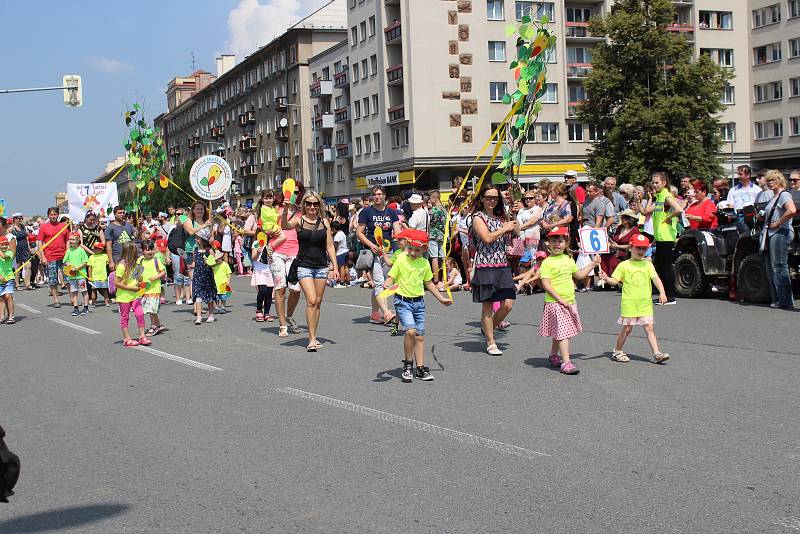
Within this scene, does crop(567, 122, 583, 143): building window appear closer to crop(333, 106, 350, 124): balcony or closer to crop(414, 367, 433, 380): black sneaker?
crop(333, 106, 350, 124): balcony

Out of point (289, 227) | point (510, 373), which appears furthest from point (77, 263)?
point (510, 373)

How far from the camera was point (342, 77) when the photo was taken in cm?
7006

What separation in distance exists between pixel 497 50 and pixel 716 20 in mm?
15616

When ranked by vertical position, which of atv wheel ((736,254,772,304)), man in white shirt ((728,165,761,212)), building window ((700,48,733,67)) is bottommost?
atv wheel ((736,254,772,304))

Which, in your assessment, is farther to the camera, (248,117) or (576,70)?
(248,117)

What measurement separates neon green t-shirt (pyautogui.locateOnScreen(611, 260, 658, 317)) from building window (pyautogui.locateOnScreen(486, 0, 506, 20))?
5245 cm

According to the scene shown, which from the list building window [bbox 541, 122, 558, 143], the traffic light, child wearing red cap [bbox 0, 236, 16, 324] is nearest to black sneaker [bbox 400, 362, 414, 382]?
child wearing red cap [bbox 0, 236, 16, 324]

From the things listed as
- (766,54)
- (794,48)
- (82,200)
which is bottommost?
(82,200)

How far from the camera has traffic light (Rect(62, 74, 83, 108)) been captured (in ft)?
101

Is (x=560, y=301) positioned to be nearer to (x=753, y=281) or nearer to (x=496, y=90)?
(x=753, y=281)

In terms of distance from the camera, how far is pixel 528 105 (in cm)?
1236

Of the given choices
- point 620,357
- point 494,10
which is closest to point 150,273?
point 620,357

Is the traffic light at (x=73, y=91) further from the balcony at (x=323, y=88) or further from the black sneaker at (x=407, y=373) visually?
the balcony at (x=323, y=88)

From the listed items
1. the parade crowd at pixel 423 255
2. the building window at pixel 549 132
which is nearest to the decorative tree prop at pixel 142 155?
the parade crowd at pixel 423 255
